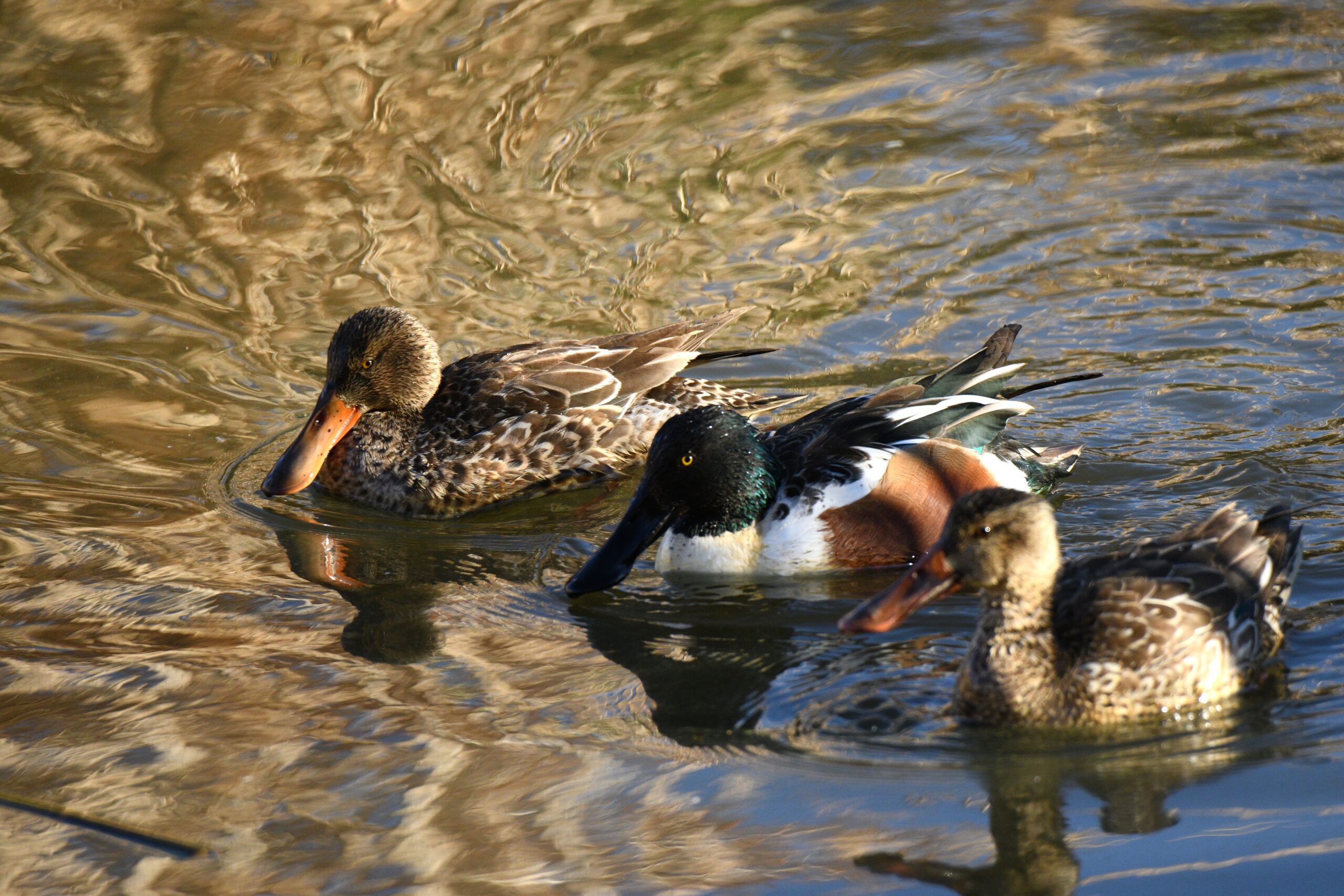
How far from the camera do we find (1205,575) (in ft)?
15.9

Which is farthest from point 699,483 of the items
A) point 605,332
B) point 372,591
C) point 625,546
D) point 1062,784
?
point 605,332

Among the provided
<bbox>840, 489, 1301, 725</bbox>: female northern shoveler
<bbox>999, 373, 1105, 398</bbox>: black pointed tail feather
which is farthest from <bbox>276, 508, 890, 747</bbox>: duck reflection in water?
<bbox>999, 373, 1105, 398</bbox>: black pointed tail feather

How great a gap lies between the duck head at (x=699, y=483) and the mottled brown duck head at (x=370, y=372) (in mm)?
1753

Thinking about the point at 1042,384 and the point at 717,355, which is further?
the point at 717,355

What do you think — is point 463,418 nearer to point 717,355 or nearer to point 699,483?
point 717,355

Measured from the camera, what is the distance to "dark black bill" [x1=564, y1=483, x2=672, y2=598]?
594 centimetres

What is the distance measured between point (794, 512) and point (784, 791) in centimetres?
194

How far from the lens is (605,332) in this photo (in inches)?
370

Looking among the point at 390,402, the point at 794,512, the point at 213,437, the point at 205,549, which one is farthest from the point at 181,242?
the point at 794,512

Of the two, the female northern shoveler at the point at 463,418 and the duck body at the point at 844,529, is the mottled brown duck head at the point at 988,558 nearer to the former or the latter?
the duck body at the point at 844,529

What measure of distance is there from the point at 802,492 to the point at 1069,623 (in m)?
1.61

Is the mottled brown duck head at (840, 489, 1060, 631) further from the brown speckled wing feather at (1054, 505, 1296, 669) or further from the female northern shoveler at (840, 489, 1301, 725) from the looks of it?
the brown speckled wing feather at (1054, 505, 1296, 669)

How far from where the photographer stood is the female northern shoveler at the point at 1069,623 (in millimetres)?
4676

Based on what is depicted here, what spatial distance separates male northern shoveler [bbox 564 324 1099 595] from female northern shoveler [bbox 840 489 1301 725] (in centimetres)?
132
